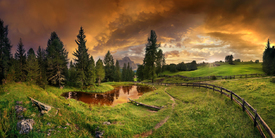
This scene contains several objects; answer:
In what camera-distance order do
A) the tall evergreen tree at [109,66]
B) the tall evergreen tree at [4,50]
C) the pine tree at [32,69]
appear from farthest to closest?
the tall evergreen tree at [109,66]
the tall evergreen tree at [4,50]
the pine tree at [32,69]

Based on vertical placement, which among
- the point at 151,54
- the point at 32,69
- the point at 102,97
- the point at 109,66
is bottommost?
the point at 102,97

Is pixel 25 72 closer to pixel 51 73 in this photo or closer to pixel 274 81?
pixel 51 73

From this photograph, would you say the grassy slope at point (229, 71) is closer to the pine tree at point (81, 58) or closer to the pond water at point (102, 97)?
the pond water at point (102, 97)

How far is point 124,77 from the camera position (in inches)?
2608

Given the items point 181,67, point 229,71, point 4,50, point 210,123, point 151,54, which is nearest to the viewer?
point 210,123

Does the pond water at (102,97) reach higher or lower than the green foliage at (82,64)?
lower

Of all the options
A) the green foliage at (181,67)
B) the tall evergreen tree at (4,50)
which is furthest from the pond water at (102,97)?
the green foliage at (181,67)

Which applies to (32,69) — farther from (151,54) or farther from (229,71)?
(229,71)

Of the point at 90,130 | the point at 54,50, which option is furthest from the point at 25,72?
the point at 90,130

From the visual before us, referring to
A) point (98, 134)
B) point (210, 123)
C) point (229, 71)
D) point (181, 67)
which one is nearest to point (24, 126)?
point (98, 134)

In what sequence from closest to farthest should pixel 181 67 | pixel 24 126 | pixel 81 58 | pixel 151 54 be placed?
pixel 24 126 → pixel 81 58 → pixel 151 54 → pixel 181 67

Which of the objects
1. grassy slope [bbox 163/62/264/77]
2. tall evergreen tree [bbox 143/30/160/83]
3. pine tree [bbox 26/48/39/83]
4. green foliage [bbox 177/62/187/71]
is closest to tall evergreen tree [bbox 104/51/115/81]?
tall evergreen tree [bbox 143/30/160/83]

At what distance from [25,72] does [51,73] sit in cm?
633

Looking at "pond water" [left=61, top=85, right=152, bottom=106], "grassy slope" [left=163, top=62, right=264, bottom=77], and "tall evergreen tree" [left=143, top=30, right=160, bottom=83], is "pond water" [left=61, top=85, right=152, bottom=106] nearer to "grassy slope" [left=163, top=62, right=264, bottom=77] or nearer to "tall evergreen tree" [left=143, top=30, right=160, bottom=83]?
"tall evergreen tree" [left=143, top=30, right=160, bottom=83]
